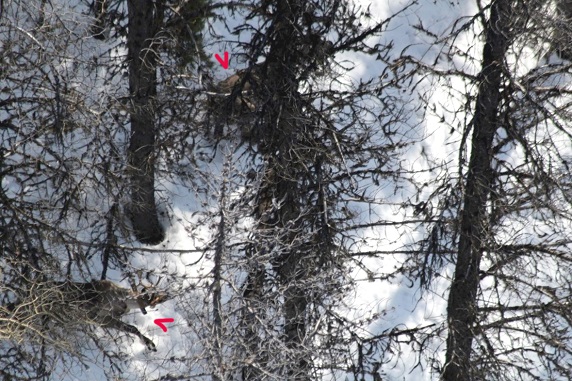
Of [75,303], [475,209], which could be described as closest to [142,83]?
[75,303]

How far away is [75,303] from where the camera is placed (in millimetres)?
9984

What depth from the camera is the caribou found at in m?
8.88

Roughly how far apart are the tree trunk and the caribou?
352cm

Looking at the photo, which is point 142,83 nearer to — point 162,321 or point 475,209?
point 162,321

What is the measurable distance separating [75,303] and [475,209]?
16.0 feet

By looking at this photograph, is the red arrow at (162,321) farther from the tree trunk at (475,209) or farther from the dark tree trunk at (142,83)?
the tree trunk at (475,209)

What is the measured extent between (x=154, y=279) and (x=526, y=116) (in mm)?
6442

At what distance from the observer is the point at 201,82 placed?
11.0 metres

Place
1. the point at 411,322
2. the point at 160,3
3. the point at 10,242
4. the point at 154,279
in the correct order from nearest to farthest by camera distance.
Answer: the point at 10,242, the point at 160,3, the point at 154,279, the point at 411,322

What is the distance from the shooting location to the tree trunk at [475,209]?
9266mm

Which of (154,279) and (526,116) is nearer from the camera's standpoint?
(526,116)

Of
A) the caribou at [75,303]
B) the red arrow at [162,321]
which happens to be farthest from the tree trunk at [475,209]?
the red arrow at [162,321]

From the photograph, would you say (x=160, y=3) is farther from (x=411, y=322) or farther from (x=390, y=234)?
(x=411, y=322)

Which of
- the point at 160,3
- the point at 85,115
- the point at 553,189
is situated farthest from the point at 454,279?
the point at 160,3
